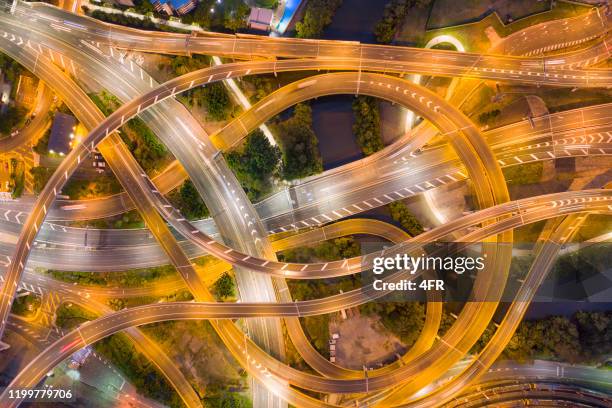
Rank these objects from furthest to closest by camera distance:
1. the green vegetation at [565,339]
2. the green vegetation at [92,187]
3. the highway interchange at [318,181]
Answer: the green vegetation at [92,187] → the highway interchange at [318,181] → the green vegetation at [565,339]

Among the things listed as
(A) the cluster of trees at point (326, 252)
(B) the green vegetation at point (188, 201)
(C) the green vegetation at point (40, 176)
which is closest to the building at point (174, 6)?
(B) the green vegetation at point (188, 201)

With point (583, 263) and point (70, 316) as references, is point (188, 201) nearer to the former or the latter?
point (70, 316)

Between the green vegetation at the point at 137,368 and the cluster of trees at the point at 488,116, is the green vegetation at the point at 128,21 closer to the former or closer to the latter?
the cluster of trees at the point at 488,116

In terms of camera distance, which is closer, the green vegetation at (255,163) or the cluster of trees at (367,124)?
the green vegetation at (255,163)

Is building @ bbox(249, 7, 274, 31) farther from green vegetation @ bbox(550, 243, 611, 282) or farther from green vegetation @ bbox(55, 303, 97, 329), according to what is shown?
green vegetation @ bbox(550, 243, 611, 282)

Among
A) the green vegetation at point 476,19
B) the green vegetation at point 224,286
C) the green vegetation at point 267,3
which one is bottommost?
the green vegetation at point 224,286

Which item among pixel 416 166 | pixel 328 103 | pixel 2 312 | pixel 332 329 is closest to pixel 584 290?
pixel 416 166
